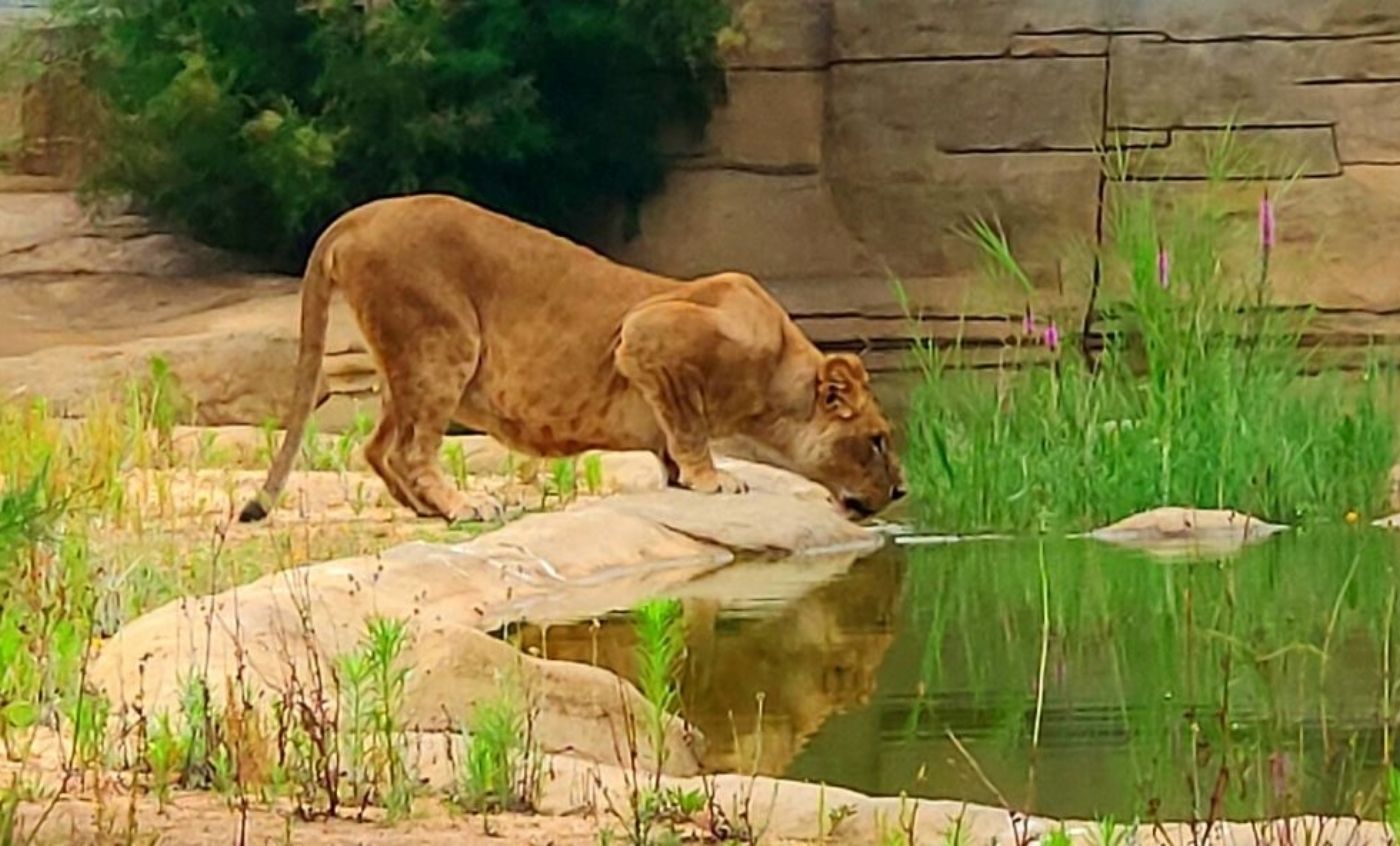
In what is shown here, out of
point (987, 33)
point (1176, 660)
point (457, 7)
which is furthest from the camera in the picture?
point (987, 33)

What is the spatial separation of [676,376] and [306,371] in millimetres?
1127

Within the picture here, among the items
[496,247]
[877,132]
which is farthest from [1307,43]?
[496,247]

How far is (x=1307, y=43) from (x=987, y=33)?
180 centimetres

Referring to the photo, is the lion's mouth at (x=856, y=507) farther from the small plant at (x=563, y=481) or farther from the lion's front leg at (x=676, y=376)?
the small plant at (x=563, y=481)

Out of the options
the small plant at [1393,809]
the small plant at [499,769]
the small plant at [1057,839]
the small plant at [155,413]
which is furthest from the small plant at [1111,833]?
the small plant at [155,413]

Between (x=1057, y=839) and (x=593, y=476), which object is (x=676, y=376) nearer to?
(x=593, y=476)

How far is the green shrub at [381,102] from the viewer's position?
13570mm

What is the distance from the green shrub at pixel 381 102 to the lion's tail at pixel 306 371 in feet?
18.5

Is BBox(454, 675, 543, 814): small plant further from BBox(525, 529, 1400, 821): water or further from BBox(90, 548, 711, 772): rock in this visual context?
BBox(525, 529, 1400, 821): water

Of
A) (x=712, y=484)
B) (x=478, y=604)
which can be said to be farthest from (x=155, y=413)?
(x=478, y=604)

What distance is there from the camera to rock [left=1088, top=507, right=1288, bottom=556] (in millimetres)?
7125

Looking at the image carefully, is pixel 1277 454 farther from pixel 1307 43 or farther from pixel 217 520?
pixel 1307 43

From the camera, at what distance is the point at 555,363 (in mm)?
8070

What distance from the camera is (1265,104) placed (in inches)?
572
